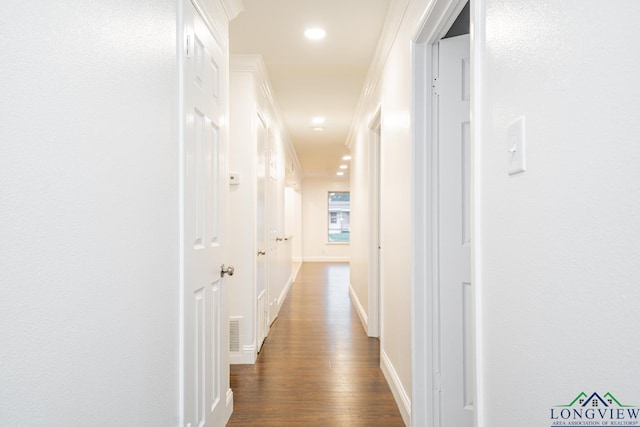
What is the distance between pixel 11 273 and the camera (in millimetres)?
755

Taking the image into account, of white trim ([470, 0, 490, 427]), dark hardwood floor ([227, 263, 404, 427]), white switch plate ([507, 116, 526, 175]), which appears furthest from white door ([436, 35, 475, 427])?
Answer: white switch plate ([507, 116, 526, 175])

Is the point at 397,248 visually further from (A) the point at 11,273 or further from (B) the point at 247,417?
(A) the point at 11,273

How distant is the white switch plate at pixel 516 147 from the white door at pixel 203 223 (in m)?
1.16

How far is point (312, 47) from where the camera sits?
11.0 feet

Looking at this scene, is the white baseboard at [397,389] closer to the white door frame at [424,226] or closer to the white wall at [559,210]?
the white door frame at [424,226]

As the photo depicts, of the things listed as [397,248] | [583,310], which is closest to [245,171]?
[397,248]

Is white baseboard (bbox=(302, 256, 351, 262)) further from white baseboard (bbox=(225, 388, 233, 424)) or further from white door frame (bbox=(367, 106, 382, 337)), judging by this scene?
white baseboard (bbox=(225, 388, 233, 424))

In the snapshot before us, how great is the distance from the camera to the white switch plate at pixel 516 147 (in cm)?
103

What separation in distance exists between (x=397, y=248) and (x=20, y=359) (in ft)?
7.20

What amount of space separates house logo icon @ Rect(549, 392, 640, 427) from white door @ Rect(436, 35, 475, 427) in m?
1.22

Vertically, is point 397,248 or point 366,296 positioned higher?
point 397,248

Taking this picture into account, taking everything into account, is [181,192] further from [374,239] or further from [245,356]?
[374,239]

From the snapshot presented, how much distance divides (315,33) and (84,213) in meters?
2.51

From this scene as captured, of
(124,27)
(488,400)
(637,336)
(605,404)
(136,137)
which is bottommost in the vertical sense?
(488,400)
